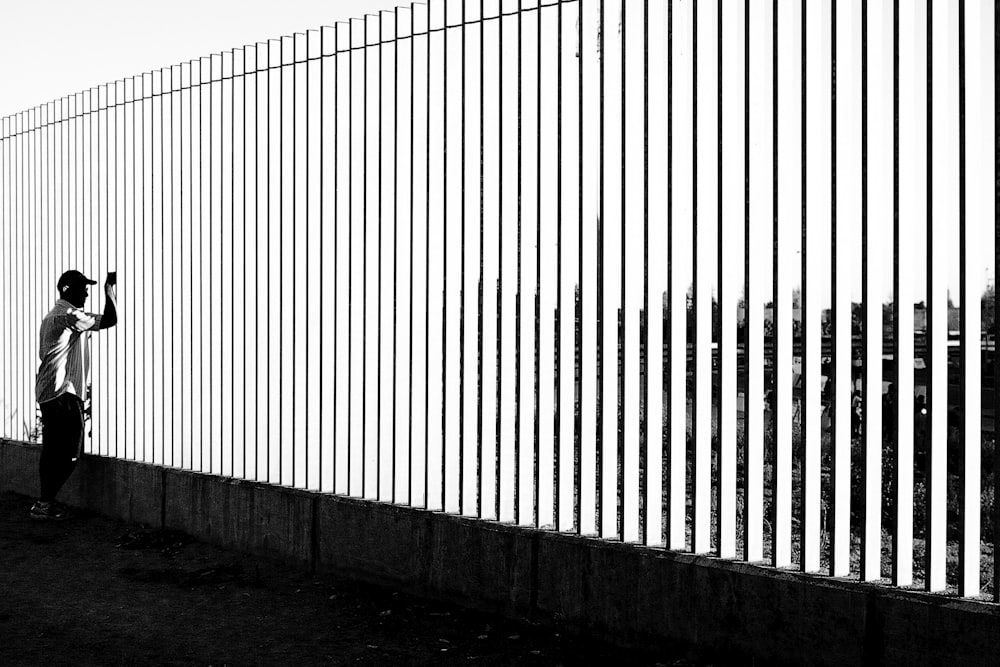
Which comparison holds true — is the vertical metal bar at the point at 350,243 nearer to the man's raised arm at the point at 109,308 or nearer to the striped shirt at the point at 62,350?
the man's raised arm at the point at 109,308

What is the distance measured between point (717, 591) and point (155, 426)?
5.42 meters

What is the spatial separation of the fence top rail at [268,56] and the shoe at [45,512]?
10.1 ft

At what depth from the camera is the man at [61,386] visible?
9.88 m

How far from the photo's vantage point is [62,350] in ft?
32.8

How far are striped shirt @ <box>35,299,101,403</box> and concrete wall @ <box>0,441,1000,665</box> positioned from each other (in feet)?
4.84

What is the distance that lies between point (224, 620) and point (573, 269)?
8.28 ft

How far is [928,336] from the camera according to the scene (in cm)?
463

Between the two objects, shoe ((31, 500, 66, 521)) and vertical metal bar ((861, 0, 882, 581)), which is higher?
vertical metal bar ((861, 0, 882, 581))

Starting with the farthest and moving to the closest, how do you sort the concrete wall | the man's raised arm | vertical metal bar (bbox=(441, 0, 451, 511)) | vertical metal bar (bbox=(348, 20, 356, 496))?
the man's raised arm → vertical metal bar (bbox=(348, 20, 356, 496)) → vertical metal bar (bbox=(441, 0, 451, 511)) → the concrete wall

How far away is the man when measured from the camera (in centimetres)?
988

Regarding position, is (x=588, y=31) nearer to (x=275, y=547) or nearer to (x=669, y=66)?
(x=669, y=66)

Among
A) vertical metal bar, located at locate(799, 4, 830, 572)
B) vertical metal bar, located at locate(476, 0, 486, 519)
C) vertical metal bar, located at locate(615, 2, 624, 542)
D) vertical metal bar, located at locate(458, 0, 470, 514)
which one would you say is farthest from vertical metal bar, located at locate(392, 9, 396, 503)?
vertical metal bar, located at locate(799, 4, 830, 572)

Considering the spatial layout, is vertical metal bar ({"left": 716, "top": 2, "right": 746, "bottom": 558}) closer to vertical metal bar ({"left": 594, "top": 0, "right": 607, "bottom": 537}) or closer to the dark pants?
vertical metal bar ({"left": 594, "top": 0, "right": 607, "bottom": 537})

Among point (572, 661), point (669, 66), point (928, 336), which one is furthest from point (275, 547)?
point (928, 336)
